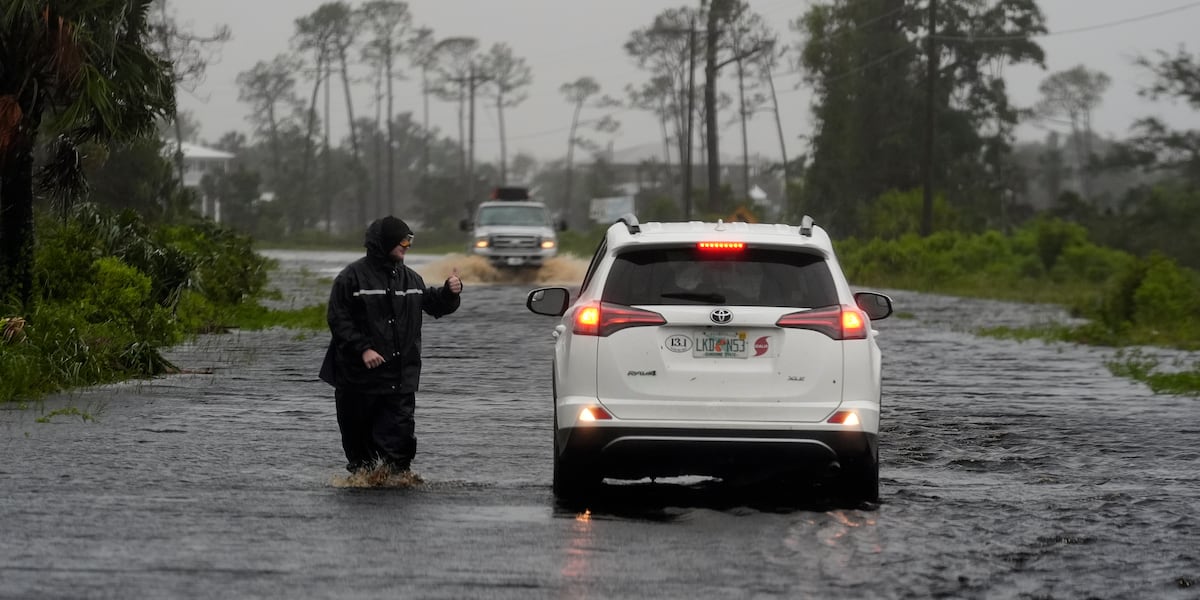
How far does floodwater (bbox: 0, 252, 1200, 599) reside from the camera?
777 cm

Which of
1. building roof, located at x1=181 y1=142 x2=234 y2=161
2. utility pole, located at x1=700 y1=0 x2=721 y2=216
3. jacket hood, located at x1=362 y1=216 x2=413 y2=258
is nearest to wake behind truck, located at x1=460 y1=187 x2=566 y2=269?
utility pole, located at x1=700 y1=0 x2=721 y2=216

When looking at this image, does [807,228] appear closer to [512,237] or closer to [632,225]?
[632,225]

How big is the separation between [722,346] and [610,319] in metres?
0.60

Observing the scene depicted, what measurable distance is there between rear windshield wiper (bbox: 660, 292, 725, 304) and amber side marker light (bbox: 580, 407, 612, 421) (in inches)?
27.1

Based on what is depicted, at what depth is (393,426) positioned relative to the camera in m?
10.6

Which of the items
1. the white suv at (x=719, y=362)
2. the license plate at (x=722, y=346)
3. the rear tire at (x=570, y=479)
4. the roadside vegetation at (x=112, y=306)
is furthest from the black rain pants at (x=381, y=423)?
the roadside vegetation at (x=112, y=306)

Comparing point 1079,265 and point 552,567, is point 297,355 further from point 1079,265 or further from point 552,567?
point 1079,265

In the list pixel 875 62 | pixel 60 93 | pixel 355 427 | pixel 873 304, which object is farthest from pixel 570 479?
pixel 875 62

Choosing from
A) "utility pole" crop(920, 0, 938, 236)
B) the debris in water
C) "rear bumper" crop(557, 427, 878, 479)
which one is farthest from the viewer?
"utility pole" crop(920, 0, 938, 236)

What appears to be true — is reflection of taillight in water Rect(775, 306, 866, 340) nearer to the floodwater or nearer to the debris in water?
the floodwater

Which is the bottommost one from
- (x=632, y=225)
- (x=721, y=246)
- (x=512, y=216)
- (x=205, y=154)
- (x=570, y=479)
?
(x=570, y=479)

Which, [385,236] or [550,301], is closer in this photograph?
[385,236]

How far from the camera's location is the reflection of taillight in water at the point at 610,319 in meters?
9.59

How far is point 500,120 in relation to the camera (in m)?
145
